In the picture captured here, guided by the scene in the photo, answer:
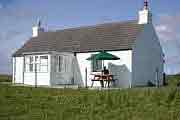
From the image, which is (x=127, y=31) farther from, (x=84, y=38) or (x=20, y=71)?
(x=20, y=71)

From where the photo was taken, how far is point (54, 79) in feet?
106

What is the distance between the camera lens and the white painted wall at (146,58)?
30.5 m

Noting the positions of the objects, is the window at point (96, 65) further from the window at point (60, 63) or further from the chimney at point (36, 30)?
the chimney at point (36, 30)

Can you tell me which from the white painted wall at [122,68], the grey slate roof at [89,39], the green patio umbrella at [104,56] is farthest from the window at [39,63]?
the green patio umbrella at [104,56]

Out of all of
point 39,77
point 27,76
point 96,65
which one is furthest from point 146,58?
point 27,76

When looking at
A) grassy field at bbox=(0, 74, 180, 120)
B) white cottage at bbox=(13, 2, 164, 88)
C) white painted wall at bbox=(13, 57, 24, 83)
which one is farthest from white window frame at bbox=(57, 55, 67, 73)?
grassy field at bbox=(0, 74, 180, 120)

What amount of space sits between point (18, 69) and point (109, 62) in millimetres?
12700

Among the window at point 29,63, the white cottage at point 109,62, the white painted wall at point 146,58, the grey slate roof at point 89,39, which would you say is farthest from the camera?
the window at point 29,63

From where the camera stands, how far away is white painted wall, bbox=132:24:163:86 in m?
30.5

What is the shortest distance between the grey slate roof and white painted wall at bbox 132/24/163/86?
95 centimetres

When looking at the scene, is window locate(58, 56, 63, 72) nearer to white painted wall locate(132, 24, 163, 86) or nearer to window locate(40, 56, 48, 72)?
window locate(40, 56, 48, 72)

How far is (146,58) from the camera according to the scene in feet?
105

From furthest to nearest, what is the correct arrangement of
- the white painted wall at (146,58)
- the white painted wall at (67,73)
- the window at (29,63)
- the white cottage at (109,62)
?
1. the window at (29,63)
2. the white painted wall at (67,73)
3. the white painted wall at (146,58)
4. the white cottage at (109,62)

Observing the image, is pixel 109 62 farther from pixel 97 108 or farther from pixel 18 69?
pixel 97 108
